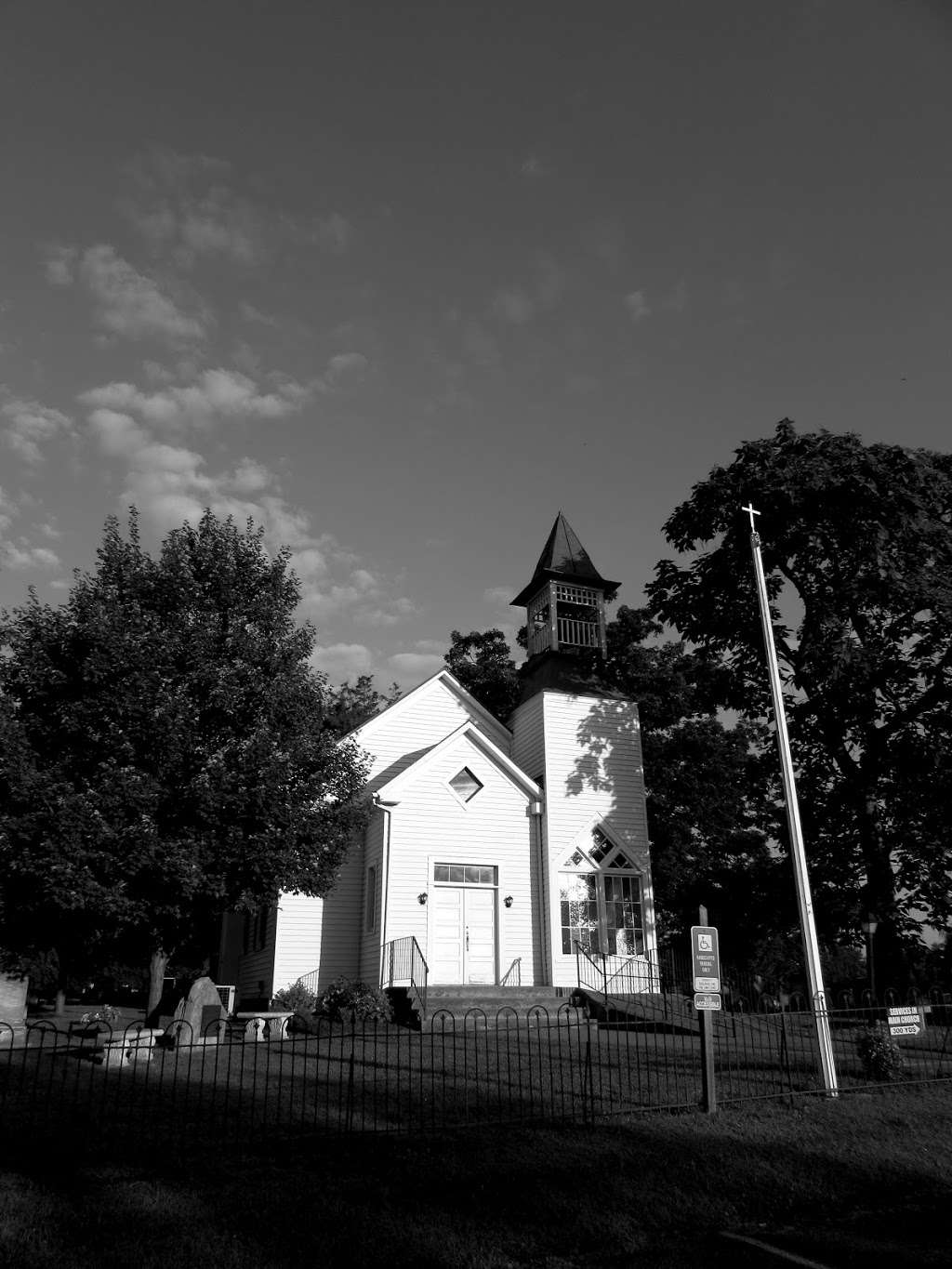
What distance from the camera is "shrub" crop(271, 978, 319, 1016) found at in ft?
70.8

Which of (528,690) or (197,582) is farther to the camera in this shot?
(528,690)

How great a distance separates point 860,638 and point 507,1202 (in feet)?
65.0

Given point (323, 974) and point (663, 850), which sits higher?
point (663, 850)

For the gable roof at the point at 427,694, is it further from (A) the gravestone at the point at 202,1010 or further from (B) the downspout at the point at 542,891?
(A) the gravestone at the point at 202,1010

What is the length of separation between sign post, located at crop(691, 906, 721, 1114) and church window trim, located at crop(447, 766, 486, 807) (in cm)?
1235

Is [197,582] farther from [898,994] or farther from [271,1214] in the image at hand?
[898,994]

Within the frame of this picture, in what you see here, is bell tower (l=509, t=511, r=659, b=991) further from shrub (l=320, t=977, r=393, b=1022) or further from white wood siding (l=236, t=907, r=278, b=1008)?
white wood siding (l=236, t=907, r=278, b=1008)

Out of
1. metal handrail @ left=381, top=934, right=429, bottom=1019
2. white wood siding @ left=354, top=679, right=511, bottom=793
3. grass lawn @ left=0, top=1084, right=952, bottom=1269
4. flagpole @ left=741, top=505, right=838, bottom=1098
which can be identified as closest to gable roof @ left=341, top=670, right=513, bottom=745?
white wood siding @ left=354, top=679, right=511, bottom=793

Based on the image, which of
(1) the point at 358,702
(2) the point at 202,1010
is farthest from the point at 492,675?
(2) the point at 202,1010

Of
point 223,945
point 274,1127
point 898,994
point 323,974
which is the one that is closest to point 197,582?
point 323,974

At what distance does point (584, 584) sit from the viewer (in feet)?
97.9

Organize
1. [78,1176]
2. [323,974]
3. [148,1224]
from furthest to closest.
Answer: [323,974]
[78,1176]
[148,1224]

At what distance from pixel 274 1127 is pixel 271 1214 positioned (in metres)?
2.48

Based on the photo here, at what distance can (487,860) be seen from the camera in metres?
24.3
